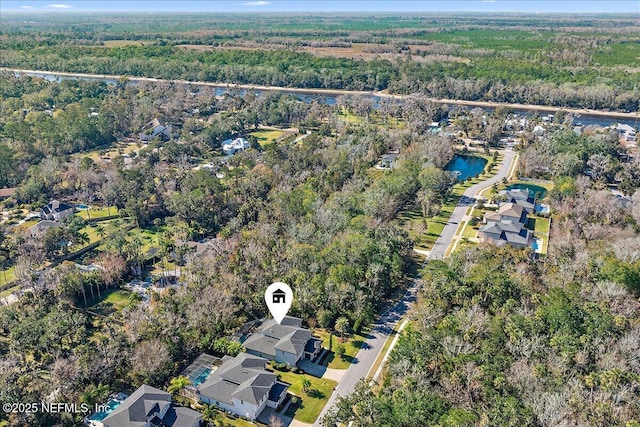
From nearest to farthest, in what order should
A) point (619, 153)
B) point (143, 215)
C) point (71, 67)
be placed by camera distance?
point (143, 215) → point (619, 153) → point (71, 67)

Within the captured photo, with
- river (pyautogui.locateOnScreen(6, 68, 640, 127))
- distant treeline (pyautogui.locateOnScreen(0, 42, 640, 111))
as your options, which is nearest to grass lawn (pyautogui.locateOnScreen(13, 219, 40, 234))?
river (pyautogui.locateOnScreen(6, 68, 640, 127))

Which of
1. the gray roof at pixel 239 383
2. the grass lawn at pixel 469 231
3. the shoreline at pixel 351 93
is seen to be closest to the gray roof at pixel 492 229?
the grass lawn at pixel 469 231

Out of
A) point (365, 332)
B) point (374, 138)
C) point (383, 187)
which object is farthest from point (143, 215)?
point (374, 138)

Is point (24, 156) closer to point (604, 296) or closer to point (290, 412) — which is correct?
point (290, 412)

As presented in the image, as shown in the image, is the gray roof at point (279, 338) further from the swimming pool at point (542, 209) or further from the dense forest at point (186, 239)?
the swimming pool at point (542, 209)

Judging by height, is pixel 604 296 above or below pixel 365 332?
above

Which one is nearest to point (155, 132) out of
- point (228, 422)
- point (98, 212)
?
point (98, 212)

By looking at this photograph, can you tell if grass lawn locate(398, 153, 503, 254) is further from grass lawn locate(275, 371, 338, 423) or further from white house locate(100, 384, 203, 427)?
white house locate(100, 384, 203, 427)
